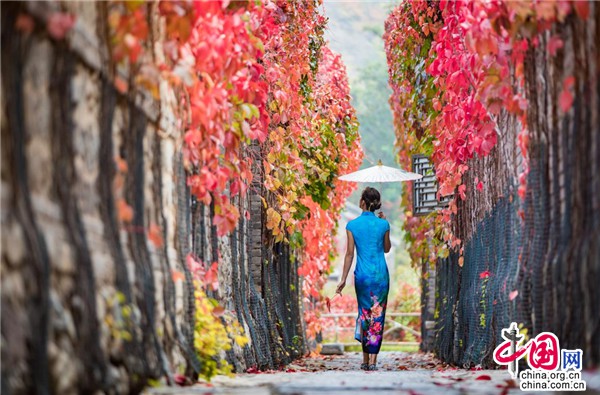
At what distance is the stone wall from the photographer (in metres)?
3.44

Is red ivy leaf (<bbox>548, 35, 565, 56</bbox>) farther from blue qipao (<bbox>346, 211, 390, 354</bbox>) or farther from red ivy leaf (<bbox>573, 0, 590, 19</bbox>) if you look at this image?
blue qipao (<bbox>346, 211, 390, 354</bbox>)

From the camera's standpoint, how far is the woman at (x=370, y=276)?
30.8 ft

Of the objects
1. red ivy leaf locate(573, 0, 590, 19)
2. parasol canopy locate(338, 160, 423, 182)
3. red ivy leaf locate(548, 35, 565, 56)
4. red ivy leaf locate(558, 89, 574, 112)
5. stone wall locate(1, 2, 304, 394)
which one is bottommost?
stone wall locate(1, 2, 304, 394)

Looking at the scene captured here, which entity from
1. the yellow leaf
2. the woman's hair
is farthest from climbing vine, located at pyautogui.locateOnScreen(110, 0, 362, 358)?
the woman's hair

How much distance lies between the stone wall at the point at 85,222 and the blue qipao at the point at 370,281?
3.43 meters

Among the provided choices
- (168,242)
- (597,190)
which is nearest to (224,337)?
(168,242)

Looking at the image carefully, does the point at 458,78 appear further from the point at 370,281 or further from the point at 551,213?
the point at 551,213

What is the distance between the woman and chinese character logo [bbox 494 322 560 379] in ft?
9.72

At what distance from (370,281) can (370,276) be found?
0.16ft

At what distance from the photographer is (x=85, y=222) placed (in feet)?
13.4

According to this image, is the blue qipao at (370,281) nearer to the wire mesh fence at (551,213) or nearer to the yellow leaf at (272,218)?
the wire mesh fence at (551,213)

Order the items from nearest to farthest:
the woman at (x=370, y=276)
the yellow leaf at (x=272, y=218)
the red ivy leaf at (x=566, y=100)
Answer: the red ivy leaf at (x=566, y=100), the woman at (x=370, y=276), the yellow leaf at (x=272, y=218)

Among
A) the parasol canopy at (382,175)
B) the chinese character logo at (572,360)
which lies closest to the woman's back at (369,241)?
the parasol canopy at (382,175)

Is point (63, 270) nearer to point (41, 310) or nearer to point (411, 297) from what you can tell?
point (41, 310)
